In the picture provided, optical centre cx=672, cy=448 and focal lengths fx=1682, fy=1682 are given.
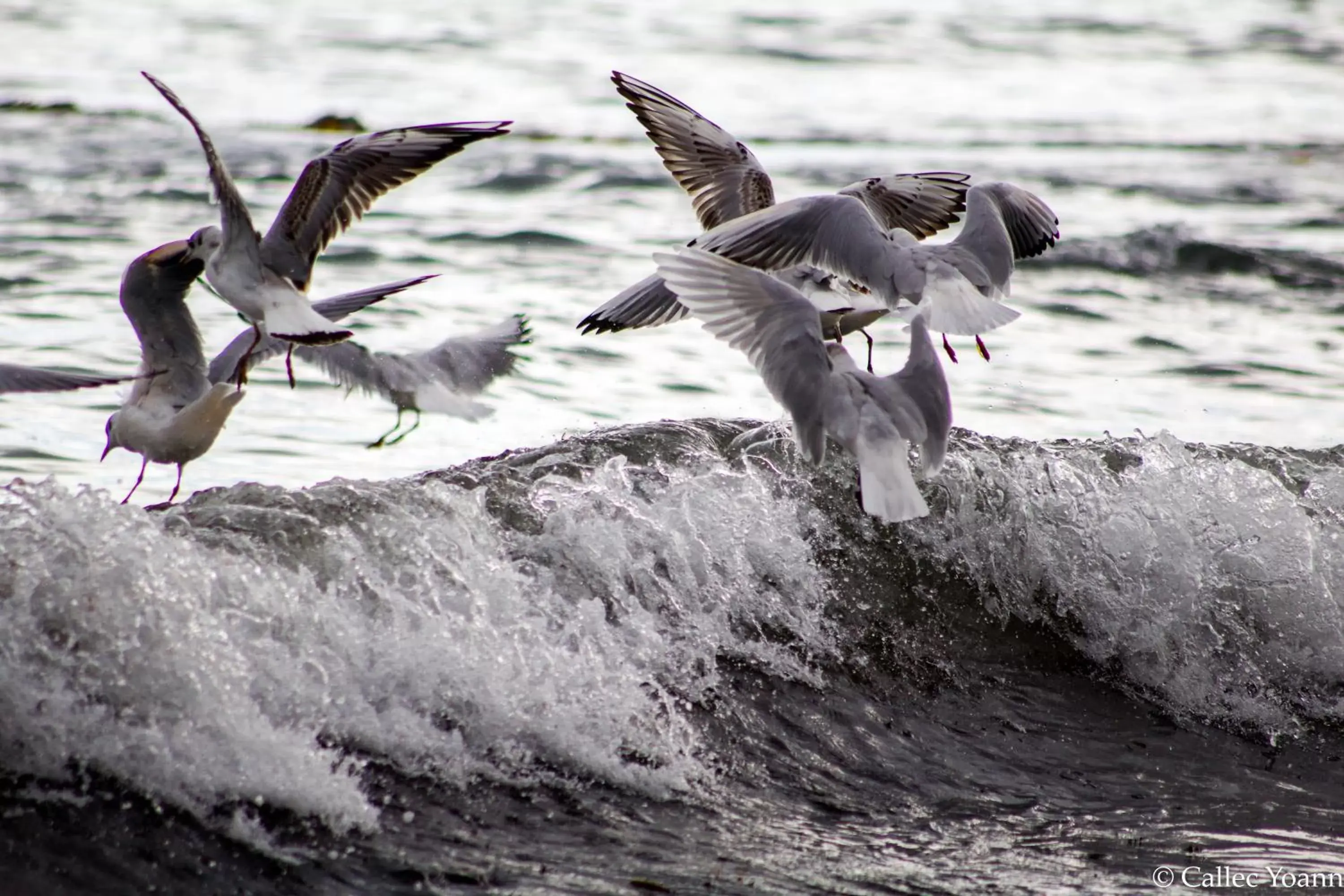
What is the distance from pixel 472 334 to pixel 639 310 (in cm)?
100

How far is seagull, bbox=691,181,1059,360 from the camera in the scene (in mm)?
6469

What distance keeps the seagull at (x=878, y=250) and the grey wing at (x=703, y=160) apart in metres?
0.96

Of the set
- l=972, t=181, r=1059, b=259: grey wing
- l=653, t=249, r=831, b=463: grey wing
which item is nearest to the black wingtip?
l=653, t=249, r=831, b=463: grey wing

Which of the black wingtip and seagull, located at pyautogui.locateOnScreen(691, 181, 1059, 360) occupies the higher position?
seagull, located at pyautogui.locateOnScreen(691, 181, 1059, 360)

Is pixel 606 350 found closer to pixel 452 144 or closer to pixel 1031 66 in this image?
pixel 452 144

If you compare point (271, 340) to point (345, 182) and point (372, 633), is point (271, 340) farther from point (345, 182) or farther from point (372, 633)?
point (372, 633)

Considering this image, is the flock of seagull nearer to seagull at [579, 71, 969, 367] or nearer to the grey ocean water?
the grey ocean water

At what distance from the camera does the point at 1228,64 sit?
28.4m

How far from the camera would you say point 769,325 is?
589cm

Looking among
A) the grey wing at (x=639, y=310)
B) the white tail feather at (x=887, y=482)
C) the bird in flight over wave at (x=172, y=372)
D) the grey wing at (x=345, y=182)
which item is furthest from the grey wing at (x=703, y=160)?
the white tail feather at (x=887, y=482)

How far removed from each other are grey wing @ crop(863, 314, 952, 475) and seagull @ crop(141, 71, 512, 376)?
5.16 feet

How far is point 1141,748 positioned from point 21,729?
3.65 metres

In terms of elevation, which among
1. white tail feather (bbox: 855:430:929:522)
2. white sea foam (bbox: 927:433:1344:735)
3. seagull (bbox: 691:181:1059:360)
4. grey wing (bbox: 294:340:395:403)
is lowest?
white sea foam (bbox: 927:433:1344:735)

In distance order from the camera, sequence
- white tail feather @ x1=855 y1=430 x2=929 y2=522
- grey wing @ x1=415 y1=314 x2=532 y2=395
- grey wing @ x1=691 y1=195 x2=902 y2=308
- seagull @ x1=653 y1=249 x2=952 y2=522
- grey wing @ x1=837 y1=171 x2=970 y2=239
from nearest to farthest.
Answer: white tail feather @ x1=855 y1=430 x2=929 y2=522
seagull @ x1=653 y1=249 x2=952 y2=522
grey wing @ x1=415 y1=314 x2=532 y2=395
grey wing @ x1=691 y1=195 x2=902 y2=308
grey wing @ x1=837 y1=171 x2=970 y2=239
